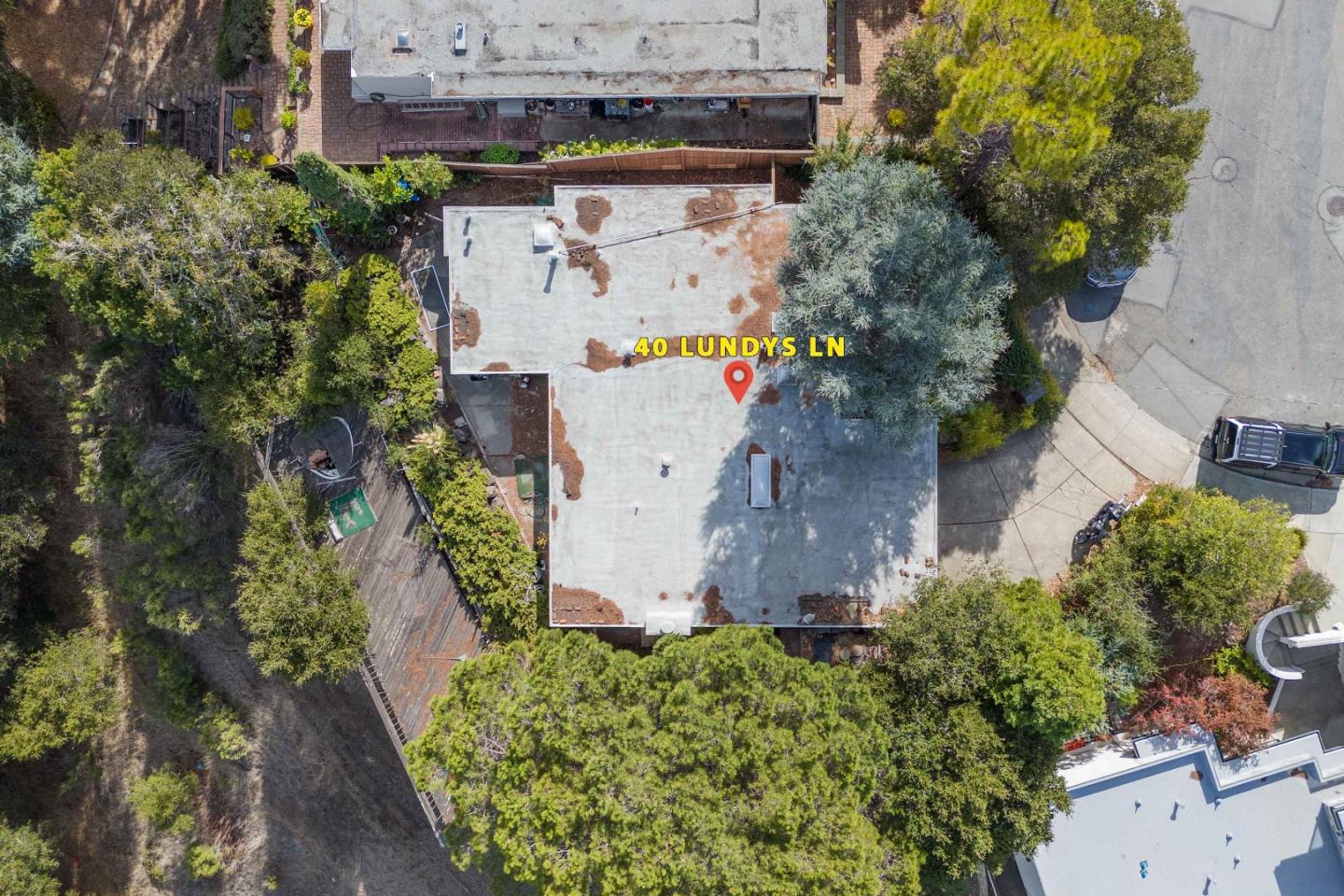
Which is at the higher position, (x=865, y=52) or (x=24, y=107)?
(x=865, y=52)

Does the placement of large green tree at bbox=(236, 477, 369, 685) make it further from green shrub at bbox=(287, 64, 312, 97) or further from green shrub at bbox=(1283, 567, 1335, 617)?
green shrub at bbox=(1283, 567, 1335, 617)

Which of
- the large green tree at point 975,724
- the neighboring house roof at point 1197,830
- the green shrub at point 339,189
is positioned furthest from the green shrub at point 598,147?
the neighboring house roof at point 1197,830

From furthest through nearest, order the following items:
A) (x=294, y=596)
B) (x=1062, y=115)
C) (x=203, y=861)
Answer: (x=203, y=861), (x=294, y=596), (x=1062, y=115)

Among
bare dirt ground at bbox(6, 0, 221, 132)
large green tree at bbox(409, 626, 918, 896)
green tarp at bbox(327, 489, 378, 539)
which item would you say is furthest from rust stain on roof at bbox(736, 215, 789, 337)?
bare dirt ground at bbox(6, 0, 221, 132)

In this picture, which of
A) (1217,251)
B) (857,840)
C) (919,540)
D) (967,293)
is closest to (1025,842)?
(857,840)

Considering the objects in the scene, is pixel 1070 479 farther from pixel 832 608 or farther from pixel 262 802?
pixel 262 802

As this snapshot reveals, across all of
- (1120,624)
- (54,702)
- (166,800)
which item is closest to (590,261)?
(1120,624)

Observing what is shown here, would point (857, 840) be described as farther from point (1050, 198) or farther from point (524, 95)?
point (524, 95)
